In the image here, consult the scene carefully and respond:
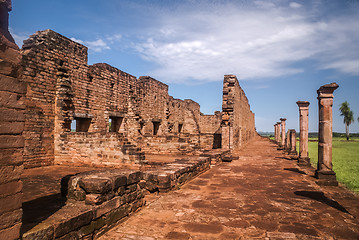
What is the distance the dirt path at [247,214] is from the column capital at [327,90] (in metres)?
2.97

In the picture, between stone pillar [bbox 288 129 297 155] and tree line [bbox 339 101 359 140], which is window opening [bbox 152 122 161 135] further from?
tree line [bbox 339 101 359 140]

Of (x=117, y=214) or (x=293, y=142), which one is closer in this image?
(x=117, y=214)

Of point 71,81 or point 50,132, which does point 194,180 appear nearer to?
point 50,132

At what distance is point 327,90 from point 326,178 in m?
2.77

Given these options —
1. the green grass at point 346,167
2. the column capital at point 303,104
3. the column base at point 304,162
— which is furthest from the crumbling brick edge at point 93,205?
the column capital at point 303,104

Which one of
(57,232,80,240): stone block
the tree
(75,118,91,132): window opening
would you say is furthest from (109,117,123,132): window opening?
the tree

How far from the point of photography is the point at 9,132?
2400 millimetres

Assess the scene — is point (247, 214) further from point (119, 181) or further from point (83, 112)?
point (83, 112)

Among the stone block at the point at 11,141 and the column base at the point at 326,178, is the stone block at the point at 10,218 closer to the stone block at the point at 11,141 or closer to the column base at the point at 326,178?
the stone block at the point at 11,141

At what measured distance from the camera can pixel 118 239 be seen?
130 inches

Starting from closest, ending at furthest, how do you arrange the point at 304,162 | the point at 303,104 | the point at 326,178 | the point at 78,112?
the point at 326,178
the point at 304,162
the point at 78,112
the point at 303,104

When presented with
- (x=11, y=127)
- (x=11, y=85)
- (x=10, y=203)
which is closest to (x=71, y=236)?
(x=10, y=203)

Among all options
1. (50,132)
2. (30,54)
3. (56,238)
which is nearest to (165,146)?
(50,132)

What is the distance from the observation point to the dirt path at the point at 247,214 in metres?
3.54
